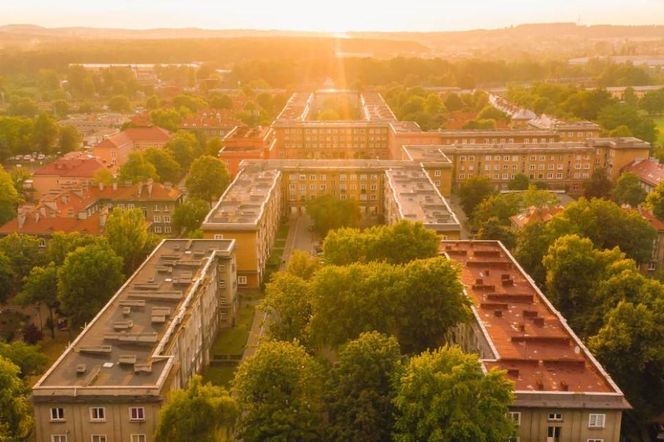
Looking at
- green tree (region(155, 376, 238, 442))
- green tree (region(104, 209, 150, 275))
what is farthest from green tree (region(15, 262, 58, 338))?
green tree (region(155, 376, 238, 442))

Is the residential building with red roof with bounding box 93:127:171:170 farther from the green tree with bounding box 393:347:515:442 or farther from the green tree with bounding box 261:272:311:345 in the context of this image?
the green tree with bounding box 393:347:515:442

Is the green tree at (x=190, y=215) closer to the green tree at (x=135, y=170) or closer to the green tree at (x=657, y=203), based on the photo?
the green tree at (x=135, y=170)

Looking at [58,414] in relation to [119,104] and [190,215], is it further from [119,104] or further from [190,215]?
[119,104]

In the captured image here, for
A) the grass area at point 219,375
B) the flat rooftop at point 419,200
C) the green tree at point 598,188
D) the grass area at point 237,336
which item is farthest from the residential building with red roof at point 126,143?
the green tree at point 598,188

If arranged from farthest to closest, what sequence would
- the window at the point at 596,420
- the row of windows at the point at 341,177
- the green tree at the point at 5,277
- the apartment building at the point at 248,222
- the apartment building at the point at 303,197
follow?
the row of windows at the point at 341,177, the apartment building at the point at 303,197, the apartment building at the point at 248,222, the green tree at the point at 5,277, the window at the point at 596,420

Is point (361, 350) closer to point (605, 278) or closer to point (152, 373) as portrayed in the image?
point (152, 373)

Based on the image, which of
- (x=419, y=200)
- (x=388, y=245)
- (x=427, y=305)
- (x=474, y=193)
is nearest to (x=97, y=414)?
(x=427, y=305)
